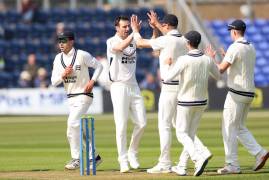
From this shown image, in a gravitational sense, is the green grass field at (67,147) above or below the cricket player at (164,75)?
below

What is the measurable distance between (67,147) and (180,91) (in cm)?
725

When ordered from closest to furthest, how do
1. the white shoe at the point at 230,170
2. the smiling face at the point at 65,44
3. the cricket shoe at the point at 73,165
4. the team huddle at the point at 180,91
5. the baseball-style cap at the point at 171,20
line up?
the team huddle at the point at 180,91 < the white shoe at the point at 230,170 < the baseball-style cap at the point at 171,20 < the cricket shoe at the point at 73,165 < the smiling face at the point at 65,44

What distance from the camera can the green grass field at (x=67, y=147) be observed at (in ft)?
46.8

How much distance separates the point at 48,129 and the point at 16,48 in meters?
12.7

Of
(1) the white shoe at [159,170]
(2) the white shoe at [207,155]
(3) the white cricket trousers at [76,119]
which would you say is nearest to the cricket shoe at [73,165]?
(3) the white cricket trousers at [76,119]

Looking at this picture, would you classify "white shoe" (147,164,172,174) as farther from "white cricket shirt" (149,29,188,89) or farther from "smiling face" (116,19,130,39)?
"smiling face" (116,19,130,39)

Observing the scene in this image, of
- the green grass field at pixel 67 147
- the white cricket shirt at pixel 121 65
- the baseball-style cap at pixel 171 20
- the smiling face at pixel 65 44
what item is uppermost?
the baseball-style cap at pixel 171 20

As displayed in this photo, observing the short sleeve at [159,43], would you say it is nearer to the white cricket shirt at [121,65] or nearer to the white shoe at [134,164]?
the white cricket shirt at [121,65]

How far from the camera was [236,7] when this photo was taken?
40688 mm

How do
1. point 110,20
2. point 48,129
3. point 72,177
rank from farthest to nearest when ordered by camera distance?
point 110,20 < point 48,129 < point 72,177

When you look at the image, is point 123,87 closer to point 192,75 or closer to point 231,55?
point 192,75

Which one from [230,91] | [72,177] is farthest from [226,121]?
[72,177]

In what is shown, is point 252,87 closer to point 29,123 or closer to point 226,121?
point 226,121

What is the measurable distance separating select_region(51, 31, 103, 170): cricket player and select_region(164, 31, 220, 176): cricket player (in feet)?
6.47
